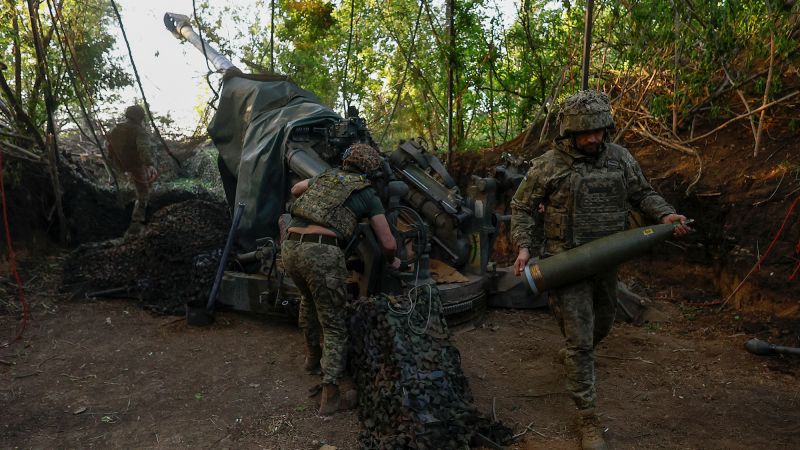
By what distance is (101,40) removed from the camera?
10.2 m

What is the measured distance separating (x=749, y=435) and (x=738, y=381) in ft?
2.95

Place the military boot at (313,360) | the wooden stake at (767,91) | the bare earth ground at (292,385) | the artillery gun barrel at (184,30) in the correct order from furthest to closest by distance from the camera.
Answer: the artillery gun barrel at (184,30)
the wooden stake at (767,91)
the military boot at (313,360)
the bare earth ground at (292,385)

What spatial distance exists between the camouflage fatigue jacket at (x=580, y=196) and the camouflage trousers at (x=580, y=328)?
0.97 feet

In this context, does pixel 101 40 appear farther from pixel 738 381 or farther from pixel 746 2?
pixel 738 381

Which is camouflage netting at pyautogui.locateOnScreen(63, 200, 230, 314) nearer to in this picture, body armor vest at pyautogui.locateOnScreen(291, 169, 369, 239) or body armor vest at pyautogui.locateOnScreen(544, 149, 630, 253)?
body armor vest at pyautogui.locateOnScreen(291, 169, 369, 239)

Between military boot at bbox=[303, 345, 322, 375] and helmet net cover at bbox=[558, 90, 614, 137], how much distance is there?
267cm

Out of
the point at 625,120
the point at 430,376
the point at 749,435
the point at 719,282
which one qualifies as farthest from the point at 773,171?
the point at 430,376

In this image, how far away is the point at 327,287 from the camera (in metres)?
4.63

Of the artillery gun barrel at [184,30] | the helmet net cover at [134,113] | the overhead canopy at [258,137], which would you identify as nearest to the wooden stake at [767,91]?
the overhead canopy at [258,137]

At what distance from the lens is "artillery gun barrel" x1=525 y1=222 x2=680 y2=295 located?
→ 3943 mm

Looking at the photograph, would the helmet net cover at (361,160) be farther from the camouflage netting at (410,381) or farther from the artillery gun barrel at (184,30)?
the artillery gun barrel at (184,30)

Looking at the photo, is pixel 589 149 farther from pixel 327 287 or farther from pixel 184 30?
pixel 184 30

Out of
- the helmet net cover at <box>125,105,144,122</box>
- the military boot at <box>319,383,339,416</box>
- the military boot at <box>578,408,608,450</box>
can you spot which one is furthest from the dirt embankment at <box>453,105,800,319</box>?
the helmet net cover at <box>125,105,144,122</box>

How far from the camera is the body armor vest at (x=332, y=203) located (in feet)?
15.4
